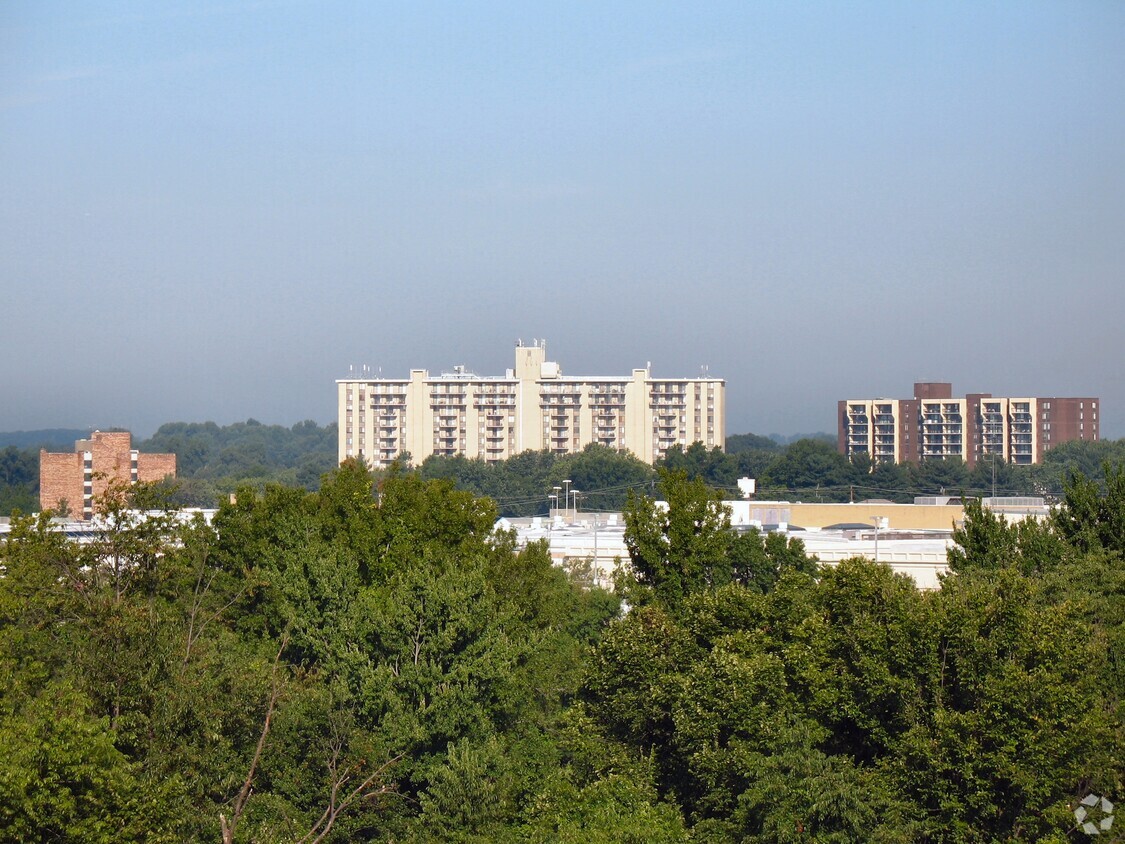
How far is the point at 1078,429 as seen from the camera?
165 metres

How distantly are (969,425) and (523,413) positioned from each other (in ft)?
156

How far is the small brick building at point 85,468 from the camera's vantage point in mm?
105062

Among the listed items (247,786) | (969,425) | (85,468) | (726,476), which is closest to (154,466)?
(85,468)

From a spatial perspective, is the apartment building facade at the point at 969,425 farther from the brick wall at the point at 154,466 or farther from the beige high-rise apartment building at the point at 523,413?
the brick wall at the point at 154,466

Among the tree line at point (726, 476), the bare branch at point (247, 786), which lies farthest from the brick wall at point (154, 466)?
the bare branch at point (247, 786)

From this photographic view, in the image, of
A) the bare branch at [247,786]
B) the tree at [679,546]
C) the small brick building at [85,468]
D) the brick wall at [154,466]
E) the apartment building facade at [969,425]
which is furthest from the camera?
the apartment building facade at [969,425]

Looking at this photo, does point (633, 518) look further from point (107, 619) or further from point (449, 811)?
point (107, 619)

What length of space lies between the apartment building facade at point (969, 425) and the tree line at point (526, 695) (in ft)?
421

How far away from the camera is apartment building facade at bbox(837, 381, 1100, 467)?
160 metres

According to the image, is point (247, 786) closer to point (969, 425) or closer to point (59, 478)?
point (59, 478)

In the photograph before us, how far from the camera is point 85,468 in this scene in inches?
4432

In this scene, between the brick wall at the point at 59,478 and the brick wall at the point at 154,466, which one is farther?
the brick wall at the point at 154,466

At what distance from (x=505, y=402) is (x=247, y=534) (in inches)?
4915

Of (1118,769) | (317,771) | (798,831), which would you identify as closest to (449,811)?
(317,771)
